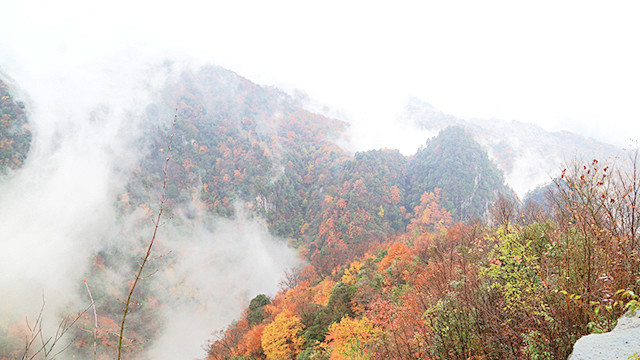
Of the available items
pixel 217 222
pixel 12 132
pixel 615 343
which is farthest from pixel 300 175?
pixel 615 343

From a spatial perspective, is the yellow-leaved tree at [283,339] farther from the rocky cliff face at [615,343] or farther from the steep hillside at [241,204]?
the steep hillside at [241,204]

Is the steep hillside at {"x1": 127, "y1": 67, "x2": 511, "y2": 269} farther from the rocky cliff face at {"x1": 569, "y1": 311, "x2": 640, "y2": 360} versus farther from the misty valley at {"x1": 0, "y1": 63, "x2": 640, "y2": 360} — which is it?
the rocky cliff face at {"x1": 569, "y1": 311, "x2": 640, "y2": 360}

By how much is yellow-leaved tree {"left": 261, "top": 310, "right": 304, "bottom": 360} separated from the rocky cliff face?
21.2m

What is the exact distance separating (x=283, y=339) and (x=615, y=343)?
900 inches

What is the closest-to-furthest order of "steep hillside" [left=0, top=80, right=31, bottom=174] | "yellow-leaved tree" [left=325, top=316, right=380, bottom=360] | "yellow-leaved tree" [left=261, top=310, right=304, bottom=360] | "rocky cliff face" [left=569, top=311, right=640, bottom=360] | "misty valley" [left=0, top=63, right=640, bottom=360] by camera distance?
"rocky cliff face" [left=569, top=311, right=640, bottom=360]
"yellow-leaved tree" [left=325, top=316, right=380, bottom=360]
"yellow-leaved tree" [left=261, top=310, right=304, bottom=360]
"misty valley" [left=0, top=63, right=640, bottom=360]
"steep hillside" [left=0, top=80, right=31, bottom=174]

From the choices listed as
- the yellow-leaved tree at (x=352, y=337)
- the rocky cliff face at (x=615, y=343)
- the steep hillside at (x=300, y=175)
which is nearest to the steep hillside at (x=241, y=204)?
the steep hillside at (x=300, y=175)

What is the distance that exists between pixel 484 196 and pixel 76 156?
141 m

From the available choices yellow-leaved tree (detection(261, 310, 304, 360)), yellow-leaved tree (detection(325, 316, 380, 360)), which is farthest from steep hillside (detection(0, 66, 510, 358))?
yellow-leaved tree (detection(325, 316, 380, 360))

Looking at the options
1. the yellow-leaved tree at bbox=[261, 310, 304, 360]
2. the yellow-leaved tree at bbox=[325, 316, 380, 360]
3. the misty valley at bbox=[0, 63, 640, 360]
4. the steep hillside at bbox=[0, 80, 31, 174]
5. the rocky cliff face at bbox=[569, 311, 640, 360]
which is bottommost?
the rocky cliff face at bbox=[569, 311, 640, 360]

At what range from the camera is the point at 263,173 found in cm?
11794

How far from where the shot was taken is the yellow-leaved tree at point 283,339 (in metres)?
21.9

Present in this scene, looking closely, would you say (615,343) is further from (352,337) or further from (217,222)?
(217,222)

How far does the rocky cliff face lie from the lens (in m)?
3.86

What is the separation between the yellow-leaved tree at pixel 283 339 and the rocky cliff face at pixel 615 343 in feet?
69.4
